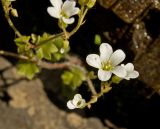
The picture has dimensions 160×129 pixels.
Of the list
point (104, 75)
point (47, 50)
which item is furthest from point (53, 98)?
point (104, 75)

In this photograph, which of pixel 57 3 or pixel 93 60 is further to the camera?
pixel 57 3

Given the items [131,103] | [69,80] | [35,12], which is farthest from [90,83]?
[35,12]

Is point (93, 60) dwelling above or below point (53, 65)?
above

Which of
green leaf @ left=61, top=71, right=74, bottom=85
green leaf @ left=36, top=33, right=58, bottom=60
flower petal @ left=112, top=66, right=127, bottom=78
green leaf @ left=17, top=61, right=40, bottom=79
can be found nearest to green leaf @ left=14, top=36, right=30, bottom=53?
green leaf @ left=36, top=33, right=58, bottom=60

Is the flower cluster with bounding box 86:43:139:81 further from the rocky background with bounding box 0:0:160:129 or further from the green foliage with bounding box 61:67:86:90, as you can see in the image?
the green foliage with bounding box 61:67:86:90

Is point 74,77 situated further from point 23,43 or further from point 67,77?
point 23,43

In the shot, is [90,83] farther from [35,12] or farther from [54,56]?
[35,12]

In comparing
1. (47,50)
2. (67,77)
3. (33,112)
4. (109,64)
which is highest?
(109,64)

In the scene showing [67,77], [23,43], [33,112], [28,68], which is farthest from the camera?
[33,112]
